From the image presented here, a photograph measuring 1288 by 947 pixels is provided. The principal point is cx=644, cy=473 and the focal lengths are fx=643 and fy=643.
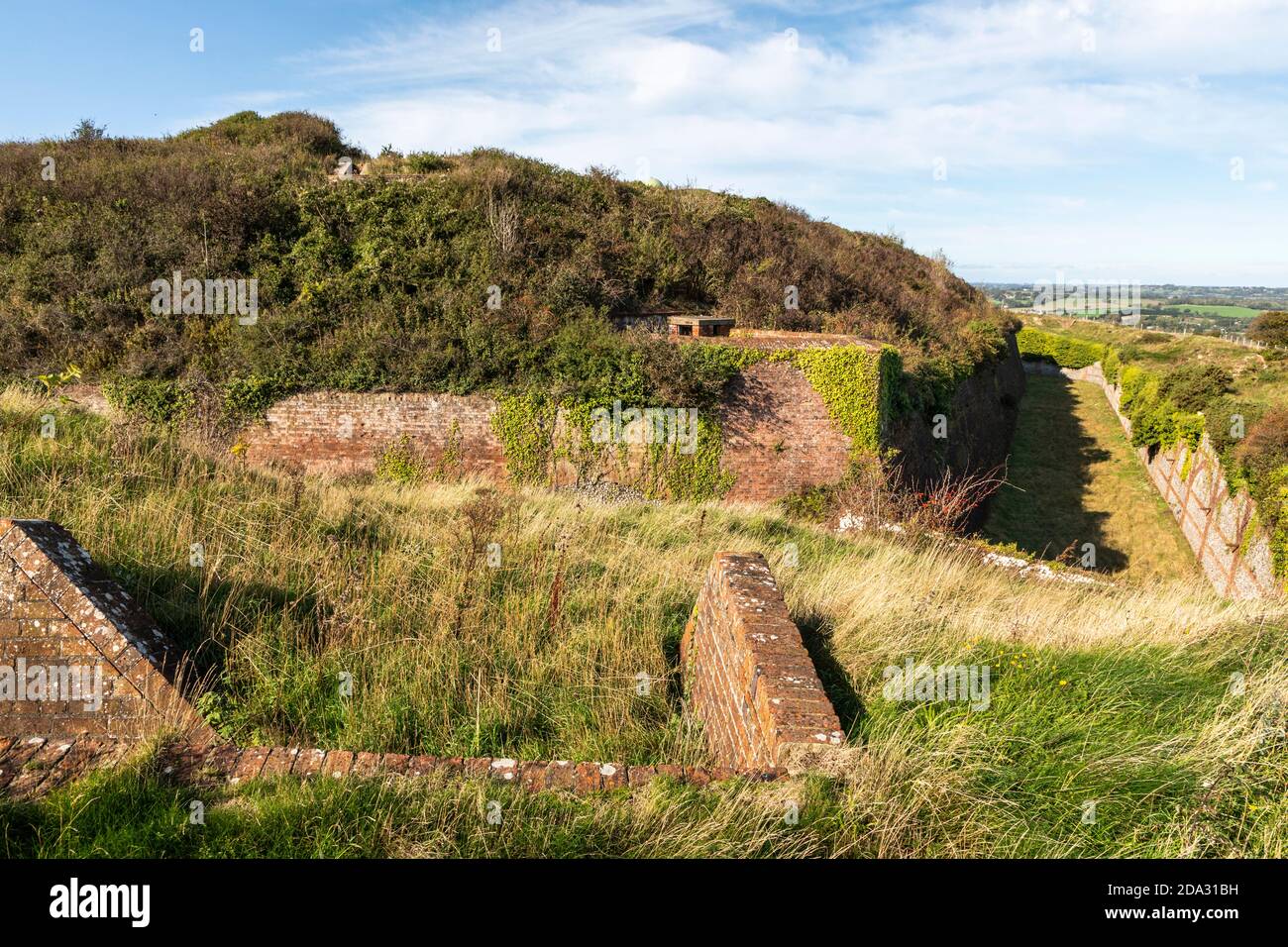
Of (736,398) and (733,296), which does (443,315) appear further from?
(733,296)

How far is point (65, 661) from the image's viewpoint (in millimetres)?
3178

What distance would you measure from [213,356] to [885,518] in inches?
519

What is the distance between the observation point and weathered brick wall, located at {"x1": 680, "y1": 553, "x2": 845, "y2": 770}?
3035 mm

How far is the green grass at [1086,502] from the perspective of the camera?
60.8ft

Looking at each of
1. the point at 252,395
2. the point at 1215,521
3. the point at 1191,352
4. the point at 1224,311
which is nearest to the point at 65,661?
the point at 252,395

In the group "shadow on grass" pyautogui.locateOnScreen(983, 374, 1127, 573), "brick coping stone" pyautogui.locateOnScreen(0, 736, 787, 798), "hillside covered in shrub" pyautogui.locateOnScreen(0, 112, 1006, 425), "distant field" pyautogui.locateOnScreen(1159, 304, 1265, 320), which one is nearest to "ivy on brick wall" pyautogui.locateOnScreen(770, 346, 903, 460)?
"hillside covered in shrub" pyautogui.locateOnScreen(0, 112, 1006, 425)

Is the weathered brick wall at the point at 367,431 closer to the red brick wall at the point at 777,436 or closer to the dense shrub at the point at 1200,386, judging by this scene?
the red brick wall at the point at 777,436

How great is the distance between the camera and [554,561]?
5.73 m

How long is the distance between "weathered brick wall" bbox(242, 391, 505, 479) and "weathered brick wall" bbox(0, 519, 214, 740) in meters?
9.16

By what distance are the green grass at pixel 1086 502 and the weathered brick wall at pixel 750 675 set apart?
12.4m

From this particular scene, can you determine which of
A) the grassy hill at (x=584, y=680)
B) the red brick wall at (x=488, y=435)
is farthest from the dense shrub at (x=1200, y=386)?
the grassy hill at (x=584, y=680)

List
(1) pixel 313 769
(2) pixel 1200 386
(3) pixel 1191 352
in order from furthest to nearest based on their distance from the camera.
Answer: (3) pixel 1191 352 → (2) pixel 1200 386 → (1) pixel 313 769

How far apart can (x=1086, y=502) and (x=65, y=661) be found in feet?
86.4

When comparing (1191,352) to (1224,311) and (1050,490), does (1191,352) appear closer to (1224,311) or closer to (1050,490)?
(1050,490)
